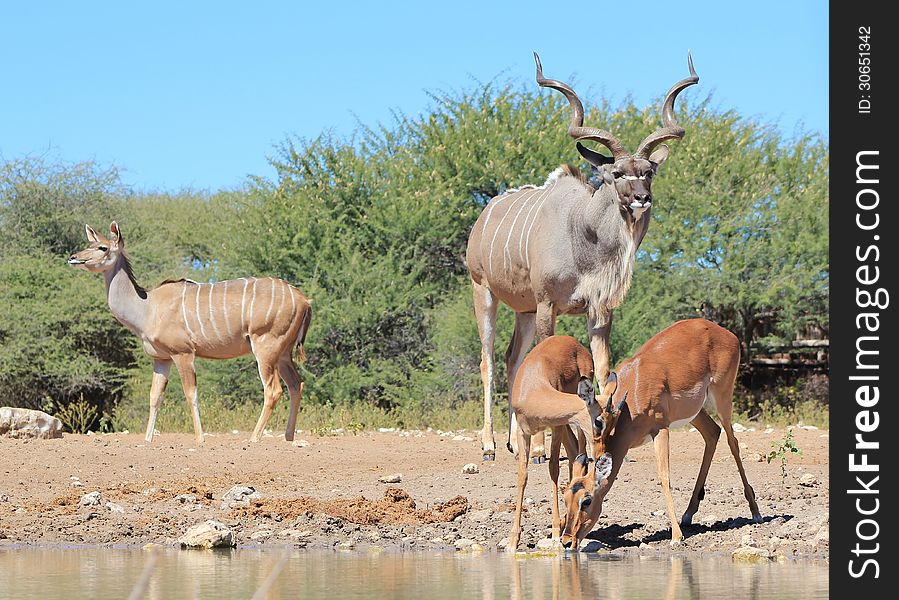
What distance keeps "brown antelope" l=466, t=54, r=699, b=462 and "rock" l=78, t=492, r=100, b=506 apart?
3230 millimetres

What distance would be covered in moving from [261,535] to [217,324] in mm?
6720

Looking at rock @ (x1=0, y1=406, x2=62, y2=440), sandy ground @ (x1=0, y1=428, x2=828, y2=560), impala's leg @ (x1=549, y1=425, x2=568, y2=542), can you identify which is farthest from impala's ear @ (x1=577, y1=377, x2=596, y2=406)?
rock @ (x1=0, y1=406, x2=62, y2=440)

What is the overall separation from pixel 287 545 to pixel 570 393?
2.01 m

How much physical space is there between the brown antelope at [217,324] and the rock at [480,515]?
6015 mm

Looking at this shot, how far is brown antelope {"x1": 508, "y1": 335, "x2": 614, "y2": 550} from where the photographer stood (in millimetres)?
7660

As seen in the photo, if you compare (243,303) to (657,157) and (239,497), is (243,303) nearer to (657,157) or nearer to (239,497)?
(239,497)

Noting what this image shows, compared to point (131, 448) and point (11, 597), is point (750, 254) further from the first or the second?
point (11, 597)

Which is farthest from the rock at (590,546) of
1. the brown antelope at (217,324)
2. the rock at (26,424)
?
the rock at (26,424)

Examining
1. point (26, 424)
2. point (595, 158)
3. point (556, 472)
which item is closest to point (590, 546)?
point (556, 472)

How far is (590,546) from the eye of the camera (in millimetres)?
8047
